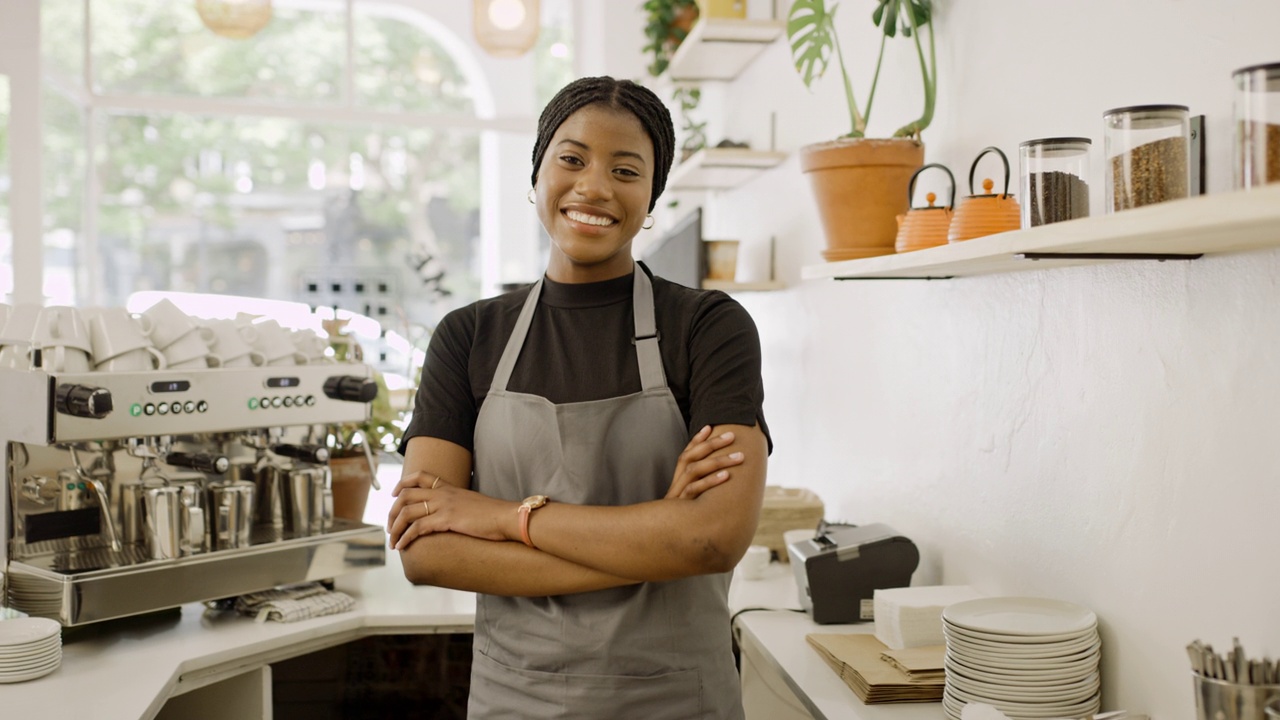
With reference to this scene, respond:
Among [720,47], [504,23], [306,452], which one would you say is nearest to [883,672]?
[306,452]

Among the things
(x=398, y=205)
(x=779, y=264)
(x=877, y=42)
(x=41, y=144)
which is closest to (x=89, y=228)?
(x=41, y=144)

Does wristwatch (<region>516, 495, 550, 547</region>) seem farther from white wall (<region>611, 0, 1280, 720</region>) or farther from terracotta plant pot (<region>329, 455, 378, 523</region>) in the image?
terracotta plant pot (<region>329, 455, 378, 523</region>)

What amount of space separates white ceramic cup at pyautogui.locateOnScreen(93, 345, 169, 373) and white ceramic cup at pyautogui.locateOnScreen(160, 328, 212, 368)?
0.7 inches

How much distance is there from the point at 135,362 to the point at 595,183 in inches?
41.3

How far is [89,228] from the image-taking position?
607 cm

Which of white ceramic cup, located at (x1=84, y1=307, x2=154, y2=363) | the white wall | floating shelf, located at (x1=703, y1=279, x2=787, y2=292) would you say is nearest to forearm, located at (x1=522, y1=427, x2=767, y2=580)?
the white wall

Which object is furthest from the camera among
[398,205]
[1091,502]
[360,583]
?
[398,205]

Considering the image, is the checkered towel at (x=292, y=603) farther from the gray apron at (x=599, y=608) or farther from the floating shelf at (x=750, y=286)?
the floating shelf at (x=750, y=286)

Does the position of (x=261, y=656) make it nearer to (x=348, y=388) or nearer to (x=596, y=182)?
(x=348, y=388)

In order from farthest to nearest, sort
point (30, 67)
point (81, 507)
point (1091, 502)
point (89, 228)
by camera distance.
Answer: point (89, 228) → point (30, 67) → point (81, 507) → point (1091, 502)

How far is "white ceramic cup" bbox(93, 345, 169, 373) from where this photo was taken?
199 cm

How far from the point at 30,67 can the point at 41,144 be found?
344 mm

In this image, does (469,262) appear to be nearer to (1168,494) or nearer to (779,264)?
(779,264)

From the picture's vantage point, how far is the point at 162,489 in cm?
202
